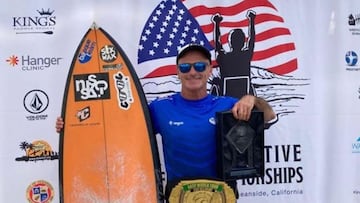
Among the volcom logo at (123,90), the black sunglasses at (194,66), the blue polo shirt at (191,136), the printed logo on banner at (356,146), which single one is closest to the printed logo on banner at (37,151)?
the volcom logo at (123,90)

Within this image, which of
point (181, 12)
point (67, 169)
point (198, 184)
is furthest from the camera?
point (181, 12)

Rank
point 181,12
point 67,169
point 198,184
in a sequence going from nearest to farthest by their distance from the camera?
point 198,184 < point 67,169 < point 181,12

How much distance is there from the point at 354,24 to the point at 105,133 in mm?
1849

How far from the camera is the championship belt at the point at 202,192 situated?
2322 mm

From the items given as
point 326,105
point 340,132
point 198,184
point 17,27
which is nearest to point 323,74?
point 326,105

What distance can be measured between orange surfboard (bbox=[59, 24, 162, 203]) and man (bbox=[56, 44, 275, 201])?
291 mm

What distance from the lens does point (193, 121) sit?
2.39 m

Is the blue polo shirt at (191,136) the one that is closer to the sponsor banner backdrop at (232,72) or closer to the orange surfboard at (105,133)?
the orange surfboard at (105,133)

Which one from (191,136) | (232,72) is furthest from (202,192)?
(232,72)

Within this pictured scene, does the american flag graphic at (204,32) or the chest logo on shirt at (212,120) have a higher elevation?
the american flag graphic at (204,32)

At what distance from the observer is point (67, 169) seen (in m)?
2.75

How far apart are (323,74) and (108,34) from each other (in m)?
1.47

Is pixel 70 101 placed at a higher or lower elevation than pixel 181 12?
lower

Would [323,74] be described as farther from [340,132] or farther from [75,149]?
[75,149]
